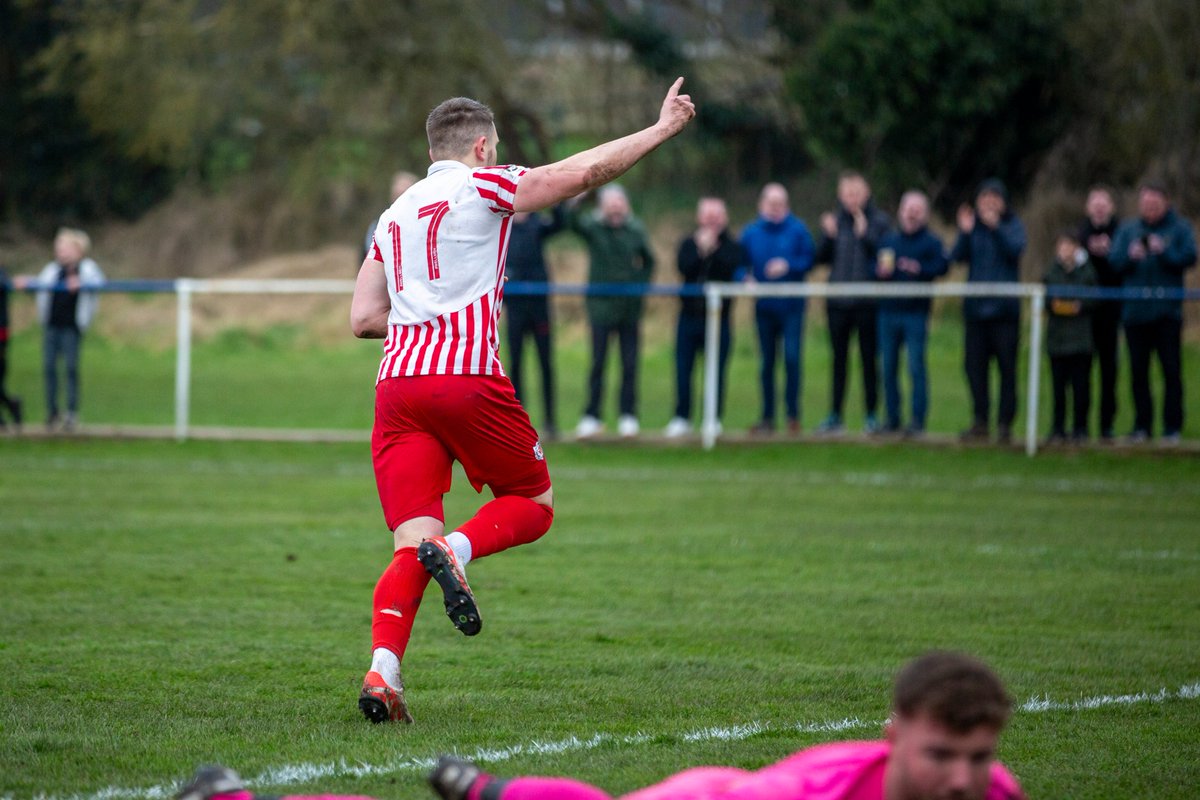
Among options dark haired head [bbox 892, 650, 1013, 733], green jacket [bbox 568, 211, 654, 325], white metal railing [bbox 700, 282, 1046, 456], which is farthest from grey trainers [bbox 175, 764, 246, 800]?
green jacket [bbox 568, 211, 654, 325]

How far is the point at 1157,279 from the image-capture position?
1419 centimetres

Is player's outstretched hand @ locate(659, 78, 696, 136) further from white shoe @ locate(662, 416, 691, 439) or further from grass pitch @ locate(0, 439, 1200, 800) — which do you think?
white shoe @ locate(662, 416, 691, 439)

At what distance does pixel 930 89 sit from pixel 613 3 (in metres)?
9.94

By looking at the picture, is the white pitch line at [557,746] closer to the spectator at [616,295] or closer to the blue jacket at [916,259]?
the blue jacket at [916,259]

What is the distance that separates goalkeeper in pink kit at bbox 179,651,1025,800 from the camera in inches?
124

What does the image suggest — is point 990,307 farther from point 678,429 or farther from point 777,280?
point 678,429

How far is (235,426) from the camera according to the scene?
60.1 feet

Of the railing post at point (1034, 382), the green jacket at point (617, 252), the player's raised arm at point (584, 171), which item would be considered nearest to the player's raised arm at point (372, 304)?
the player's raised arm at point (584, 171)

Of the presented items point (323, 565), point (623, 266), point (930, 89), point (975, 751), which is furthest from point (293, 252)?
point (975, 751)

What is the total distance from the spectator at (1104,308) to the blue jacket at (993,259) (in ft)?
2.08

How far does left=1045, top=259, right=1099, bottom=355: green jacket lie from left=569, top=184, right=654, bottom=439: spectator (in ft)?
12.6

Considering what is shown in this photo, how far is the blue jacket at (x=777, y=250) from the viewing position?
1552 cm

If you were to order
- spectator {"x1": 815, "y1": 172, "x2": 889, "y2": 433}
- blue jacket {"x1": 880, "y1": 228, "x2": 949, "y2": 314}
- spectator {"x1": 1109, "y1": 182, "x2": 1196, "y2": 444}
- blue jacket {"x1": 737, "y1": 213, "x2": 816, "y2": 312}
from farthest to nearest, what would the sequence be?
blue jacket {"x1": 737, "y1": 213, "x2": 816, "y2": 312} → spectator {"x1": 815, "y1": 172, "x2": 889, "y2": 433} → blue jacket {"x1": 880, "y1": 228, "x2": 949, "y2": 314} → spectator {"x1": 1109, "y1": 182, "x2": 1196, "y2": 444}

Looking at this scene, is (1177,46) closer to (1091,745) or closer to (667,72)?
(667,72)
